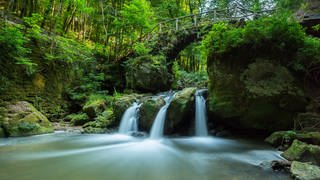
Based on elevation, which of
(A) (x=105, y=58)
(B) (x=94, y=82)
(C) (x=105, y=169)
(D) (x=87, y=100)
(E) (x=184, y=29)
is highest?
(E) (x=184, y=29)

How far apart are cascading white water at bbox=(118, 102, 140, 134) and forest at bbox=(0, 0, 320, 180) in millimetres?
51

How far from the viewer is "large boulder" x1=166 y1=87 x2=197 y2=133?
800 centimetres

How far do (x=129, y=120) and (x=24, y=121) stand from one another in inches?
138

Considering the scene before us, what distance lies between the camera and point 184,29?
13.9m

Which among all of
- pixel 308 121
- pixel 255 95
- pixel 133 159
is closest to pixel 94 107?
pixel 133 159

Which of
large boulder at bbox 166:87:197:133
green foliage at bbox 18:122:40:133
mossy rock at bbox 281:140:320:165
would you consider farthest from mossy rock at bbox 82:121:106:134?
mossy rock at bbox 281:140:320:165

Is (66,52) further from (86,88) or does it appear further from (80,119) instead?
(80,119)

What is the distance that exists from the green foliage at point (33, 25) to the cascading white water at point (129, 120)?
15.5 feet

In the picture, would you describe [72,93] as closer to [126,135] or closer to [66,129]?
[66,129]

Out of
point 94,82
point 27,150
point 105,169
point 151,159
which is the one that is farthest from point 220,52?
point 94,82

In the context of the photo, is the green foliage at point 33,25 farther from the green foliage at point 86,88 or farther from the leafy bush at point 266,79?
the leafy bush at point 266,79

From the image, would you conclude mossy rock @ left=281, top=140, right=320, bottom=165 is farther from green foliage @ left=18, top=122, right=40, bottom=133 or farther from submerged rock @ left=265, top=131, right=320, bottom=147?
green foliage @ left=18, top=122, right=40, bottom=133

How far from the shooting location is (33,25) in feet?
30.3

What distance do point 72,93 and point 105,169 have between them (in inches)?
300
